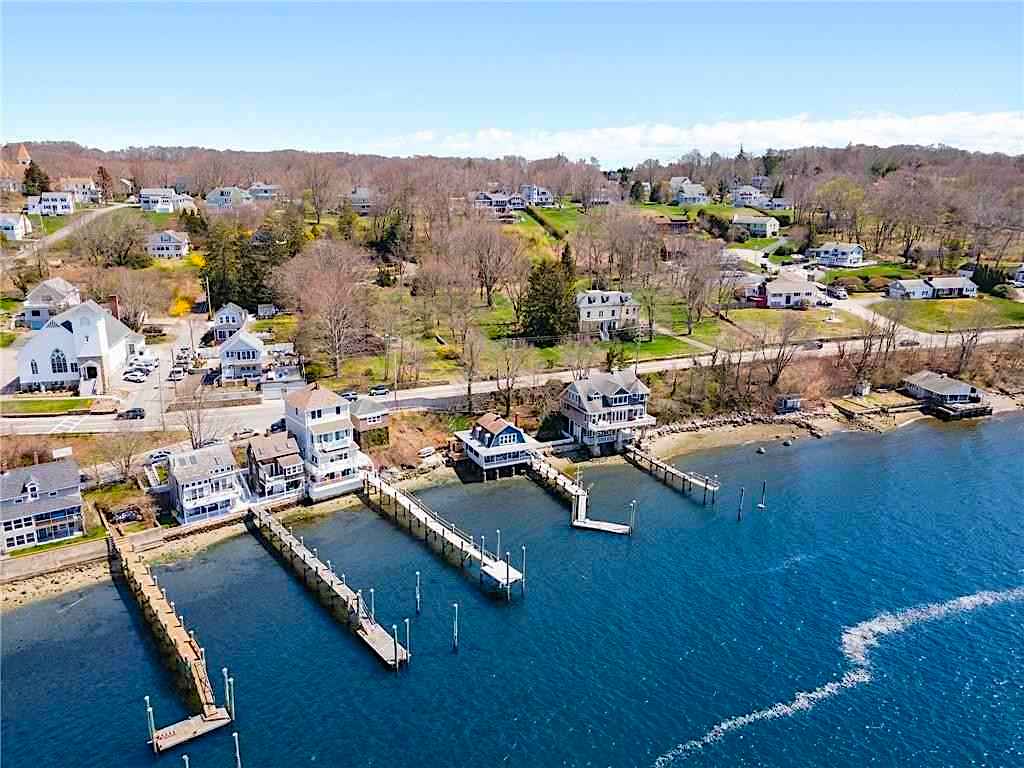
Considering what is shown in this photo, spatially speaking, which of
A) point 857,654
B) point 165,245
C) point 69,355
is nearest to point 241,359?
point 69,355

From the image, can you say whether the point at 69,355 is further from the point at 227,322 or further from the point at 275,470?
the point at 275,470

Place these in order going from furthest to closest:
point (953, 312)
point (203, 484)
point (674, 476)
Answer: point (953, 312)
point (674, 476)
point (203, 484)

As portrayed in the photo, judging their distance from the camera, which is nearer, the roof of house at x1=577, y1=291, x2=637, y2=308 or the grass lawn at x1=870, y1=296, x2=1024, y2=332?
the roof of house at x1=577, y1=291, x2=637, y2=308

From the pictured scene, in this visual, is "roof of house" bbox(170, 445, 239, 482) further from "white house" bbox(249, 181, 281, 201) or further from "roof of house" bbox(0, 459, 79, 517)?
"white house" bbox(249, 181, 281, 201)

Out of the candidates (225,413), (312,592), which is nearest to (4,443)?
(225,413)

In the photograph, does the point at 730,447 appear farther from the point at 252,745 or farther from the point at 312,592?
the point at 252,745

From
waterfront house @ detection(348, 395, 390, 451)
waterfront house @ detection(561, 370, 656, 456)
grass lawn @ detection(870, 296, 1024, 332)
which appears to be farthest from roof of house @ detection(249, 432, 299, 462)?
grass lawn @ detection(870, 296, 1024, 332)
